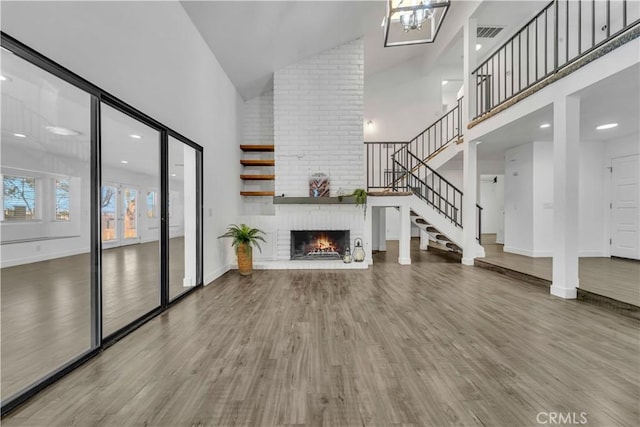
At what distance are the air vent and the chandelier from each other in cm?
494

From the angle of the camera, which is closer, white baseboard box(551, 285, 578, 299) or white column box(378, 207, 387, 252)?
white baseboard box(551, 285, 578, 299)

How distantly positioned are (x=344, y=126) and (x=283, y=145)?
1316 millimetres

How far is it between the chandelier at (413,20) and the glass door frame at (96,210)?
2838 mm

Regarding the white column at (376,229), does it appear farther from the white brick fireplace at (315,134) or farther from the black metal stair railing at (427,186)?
the white brick fireplace at (315,134)

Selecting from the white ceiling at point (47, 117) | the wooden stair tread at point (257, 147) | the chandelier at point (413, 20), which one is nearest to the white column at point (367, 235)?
the wooden stair tread at point (257, 147)

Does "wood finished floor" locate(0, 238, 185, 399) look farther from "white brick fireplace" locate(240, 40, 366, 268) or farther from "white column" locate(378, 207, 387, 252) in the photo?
"white column" locate(378, 207, 387, 252)

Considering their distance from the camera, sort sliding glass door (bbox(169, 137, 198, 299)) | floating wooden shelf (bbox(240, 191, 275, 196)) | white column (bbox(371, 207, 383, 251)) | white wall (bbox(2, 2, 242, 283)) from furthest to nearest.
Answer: white column (bbox(371, 207, 383, 251)) → floating wooden shelf (bbox(240, 191, 275, 196)) → sliding glass door (bbox(169, 137, 198, 299)) → white wall (bbox(2, 2, 242, 283))

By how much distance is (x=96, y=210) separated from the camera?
2117 millimetres

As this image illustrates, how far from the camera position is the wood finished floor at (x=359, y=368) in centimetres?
144

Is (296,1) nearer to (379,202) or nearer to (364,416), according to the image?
(379,202)

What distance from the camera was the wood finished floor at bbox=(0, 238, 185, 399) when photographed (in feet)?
6.29

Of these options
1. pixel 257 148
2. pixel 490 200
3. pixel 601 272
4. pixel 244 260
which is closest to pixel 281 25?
pixel 257 148

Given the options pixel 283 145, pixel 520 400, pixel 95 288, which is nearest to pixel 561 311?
pixel 520 400

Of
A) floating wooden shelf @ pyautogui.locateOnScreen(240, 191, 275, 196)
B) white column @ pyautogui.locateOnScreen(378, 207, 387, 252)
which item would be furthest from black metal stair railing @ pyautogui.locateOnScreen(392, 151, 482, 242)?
floating wooden shelf @ pyautogui.locateOnScreen(240, 191, 275, 196)
